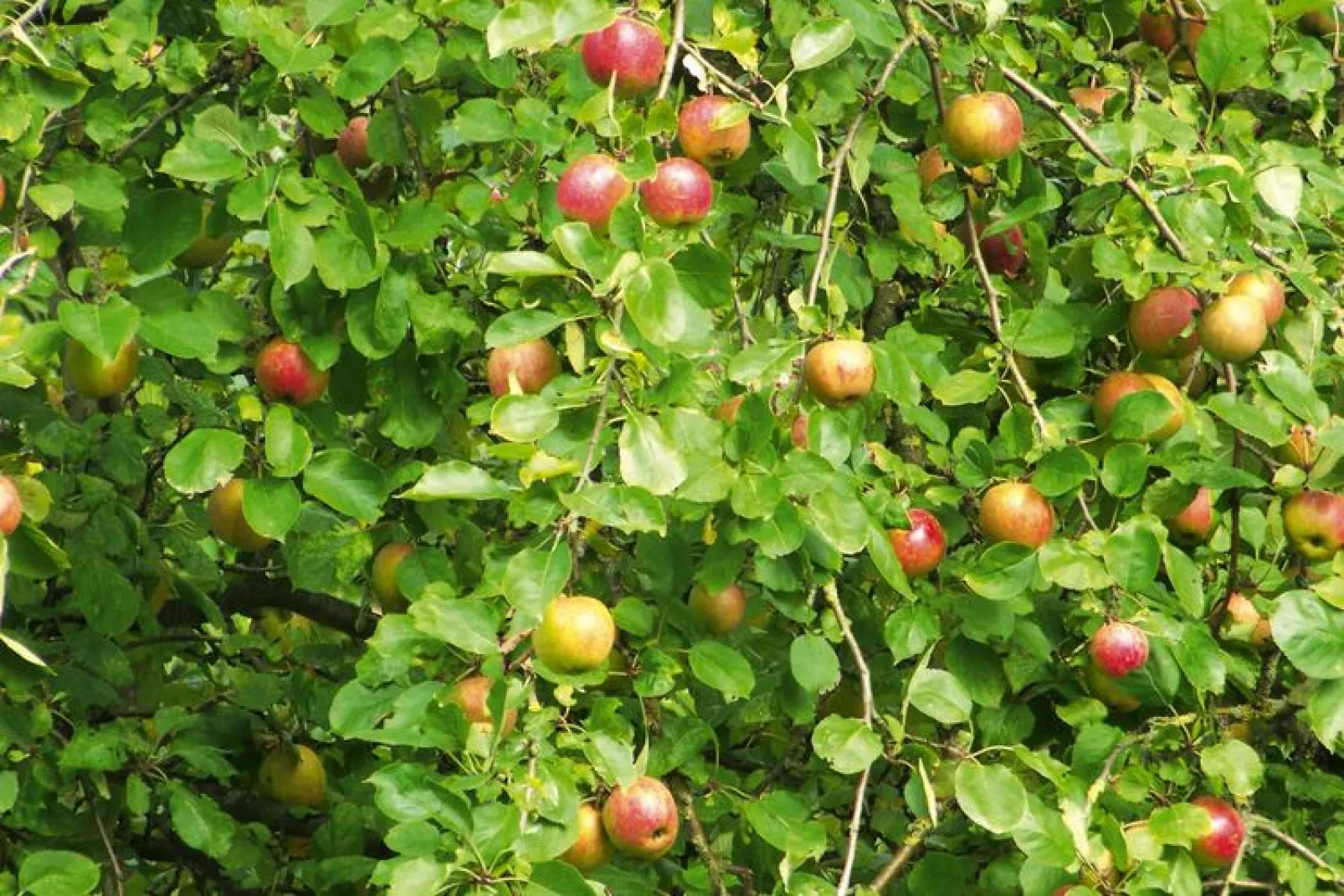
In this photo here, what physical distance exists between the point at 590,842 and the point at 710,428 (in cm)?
42

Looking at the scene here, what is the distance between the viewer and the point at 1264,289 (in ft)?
6.94

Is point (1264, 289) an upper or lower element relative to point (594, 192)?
lower

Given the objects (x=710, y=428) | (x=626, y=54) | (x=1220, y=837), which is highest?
(x=626, y=54)

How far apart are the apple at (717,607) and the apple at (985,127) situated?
528mm

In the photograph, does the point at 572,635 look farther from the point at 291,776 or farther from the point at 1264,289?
the point at 291,776

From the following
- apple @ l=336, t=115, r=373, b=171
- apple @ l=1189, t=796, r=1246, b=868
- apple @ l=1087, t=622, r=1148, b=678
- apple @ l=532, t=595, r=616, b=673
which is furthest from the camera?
apple @ l=336, t=115, r=373, b=171

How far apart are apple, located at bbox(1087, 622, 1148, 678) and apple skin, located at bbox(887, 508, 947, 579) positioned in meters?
0.19

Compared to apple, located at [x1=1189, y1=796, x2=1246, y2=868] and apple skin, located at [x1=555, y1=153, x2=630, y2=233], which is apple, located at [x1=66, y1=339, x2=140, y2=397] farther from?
apple, located at [x1=1189, y1=796, x2=1246, y2=868]

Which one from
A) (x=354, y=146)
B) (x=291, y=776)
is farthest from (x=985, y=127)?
(x=291, y=776)

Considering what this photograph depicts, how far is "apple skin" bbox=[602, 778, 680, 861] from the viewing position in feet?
5.79

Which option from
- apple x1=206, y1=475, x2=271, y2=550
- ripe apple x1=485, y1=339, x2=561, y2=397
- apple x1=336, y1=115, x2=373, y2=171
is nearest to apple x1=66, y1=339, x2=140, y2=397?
apple x1=206, y1=475, x2=271, y2=550

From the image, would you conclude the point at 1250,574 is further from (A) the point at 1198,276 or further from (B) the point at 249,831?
(B) the point at 249,831

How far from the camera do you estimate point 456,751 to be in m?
1.69

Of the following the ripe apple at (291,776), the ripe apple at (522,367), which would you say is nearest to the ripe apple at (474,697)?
the ripe apple at (522,367)
